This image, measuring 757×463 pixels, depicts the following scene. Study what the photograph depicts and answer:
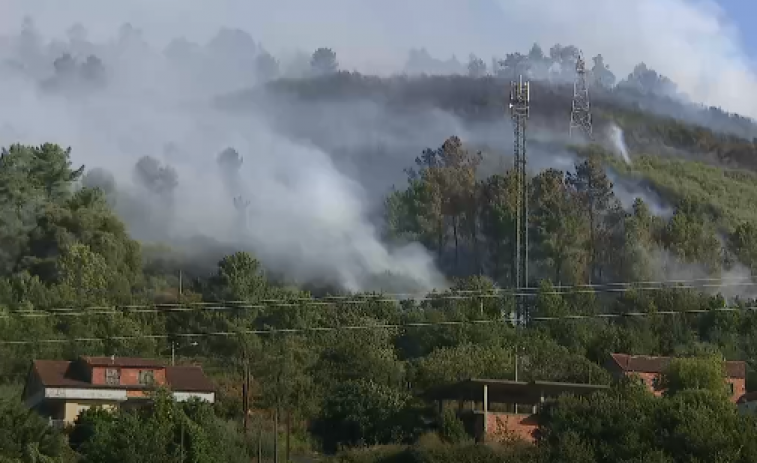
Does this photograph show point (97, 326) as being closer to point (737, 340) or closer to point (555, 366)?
point (555, 366)

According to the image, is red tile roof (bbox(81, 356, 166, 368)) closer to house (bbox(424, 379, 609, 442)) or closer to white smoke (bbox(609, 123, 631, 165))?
house (bbox(424, 379, 609, 442))

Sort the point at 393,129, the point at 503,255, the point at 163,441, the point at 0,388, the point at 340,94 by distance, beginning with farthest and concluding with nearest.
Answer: the point at 340,94
the point at 393,129
the point at 503,255
the point at 0,388
the point at 163,441

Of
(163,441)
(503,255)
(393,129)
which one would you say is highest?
(393,129)

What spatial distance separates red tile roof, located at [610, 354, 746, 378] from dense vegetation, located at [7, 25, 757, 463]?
1.67 metres

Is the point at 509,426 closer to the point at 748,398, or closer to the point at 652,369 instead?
the point at 652,369

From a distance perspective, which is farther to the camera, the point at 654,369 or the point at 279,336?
the point at 279,336

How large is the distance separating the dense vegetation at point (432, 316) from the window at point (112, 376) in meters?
4.03

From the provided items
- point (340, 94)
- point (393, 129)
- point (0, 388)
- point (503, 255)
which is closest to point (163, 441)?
point (0, 388)

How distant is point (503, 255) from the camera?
255ft

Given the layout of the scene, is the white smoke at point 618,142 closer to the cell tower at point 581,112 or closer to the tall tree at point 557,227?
the cell tower at point 581,112

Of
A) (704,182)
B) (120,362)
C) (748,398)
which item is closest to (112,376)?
(120,362)

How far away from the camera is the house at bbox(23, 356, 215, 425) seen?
49781 mm

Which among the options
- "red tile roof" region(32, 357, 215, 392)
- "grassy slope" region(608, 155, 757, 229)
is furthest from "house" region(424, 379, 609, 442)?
"grassy slope" region(608, 155, 757, 229)

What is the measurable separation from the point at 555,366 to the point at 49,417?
19809mm
